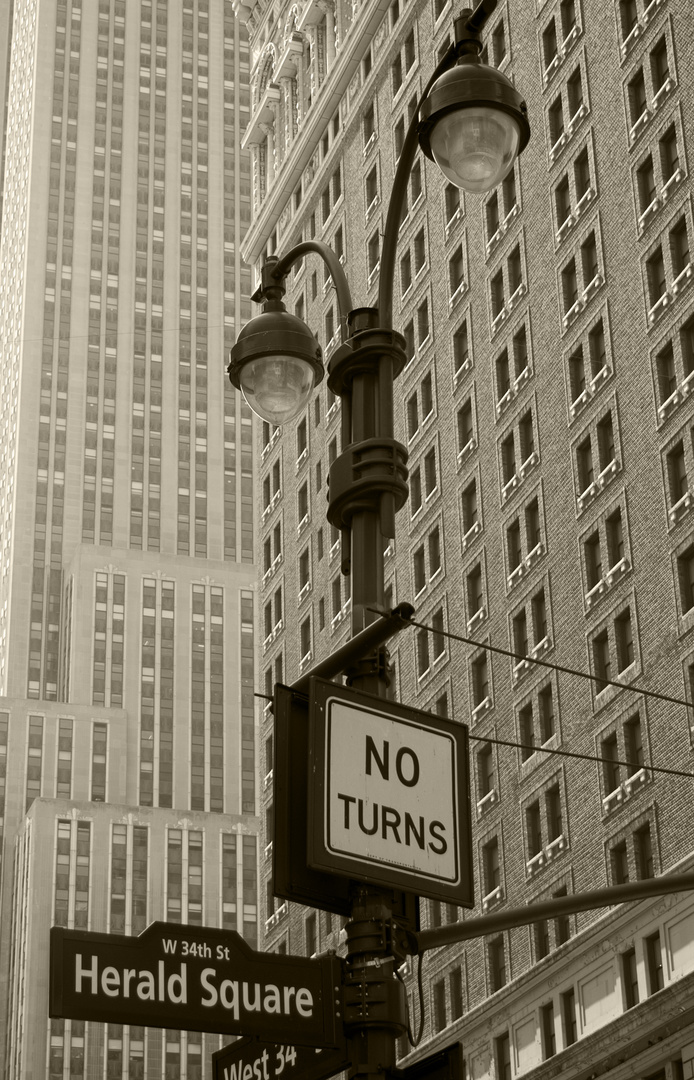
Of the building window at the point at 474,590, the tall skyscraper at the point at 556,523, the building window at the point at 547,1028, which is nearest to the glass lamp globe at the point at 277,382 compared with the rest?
the tall skyscraper at the point at 556,523

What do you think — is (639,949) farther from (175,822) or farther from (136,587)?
(136,587)

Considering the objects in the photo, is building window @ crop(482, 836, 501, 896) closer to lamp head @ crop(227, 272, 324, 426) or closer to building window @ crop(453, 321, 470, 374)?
building window @ crop(453, 321, 470, 374)

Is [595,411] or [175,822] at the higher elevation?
[175,822]

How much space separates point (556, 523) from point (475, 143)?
173ft

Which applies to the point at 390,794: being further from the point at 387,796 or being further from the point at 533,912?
the point at 533,912

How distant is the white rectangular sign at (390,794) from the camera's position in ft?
31.0

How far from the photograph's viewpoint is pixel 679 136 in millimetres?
60281

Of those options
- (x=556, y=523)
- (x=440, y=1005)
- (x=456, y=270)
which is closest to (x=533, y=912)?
(x=556, y=523)

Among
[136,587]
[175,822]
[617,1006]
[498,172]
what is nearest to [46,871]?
[175,822]

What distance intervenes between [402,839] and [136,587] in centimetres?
18173

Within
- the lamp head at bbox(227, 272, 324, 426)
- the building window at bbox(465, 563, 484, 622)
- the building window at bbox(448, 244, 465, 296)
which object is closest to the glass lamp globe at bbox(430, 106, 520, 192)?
the lamp head at bbox(227, 272, 324, 426)

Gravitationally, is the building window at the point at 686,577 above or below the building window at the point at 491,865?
above

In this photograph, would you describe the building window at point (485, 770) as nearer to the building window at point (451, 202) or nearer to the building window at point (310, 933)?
the building window at point (310, 933)

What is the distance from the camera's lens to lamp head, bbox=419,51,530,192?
11.7 meters
